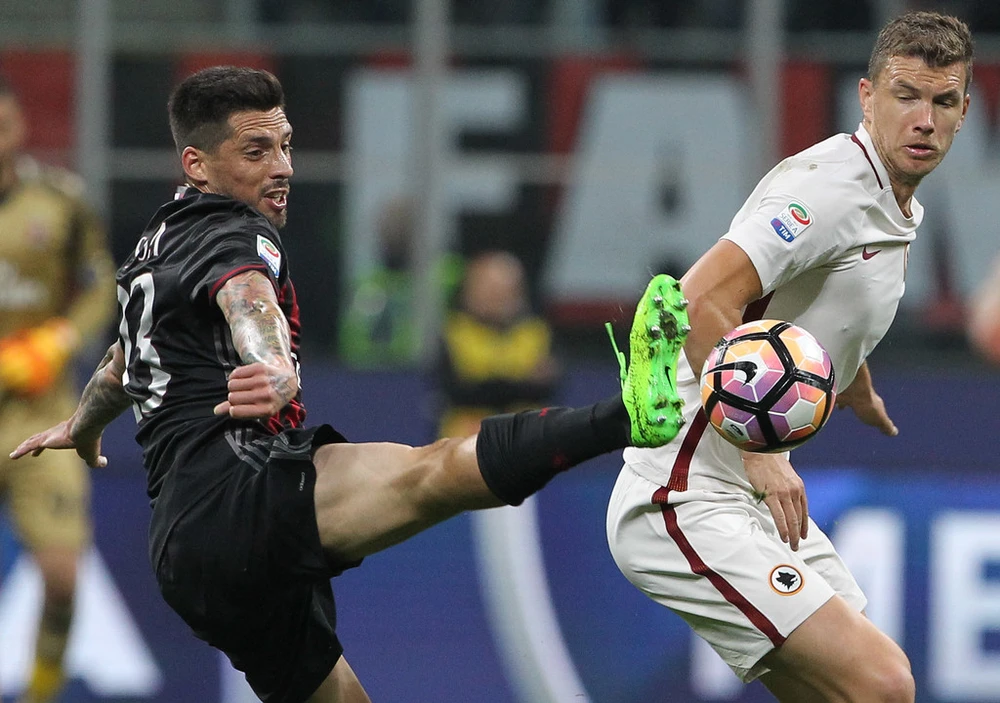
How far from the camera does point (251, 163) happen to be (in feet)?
14.7

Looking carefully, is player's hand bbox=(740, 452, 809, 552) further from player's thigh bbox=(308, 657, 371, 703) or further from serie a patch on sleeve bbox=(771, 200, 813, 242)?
player's thigh bbox=(308, 657, 371, 703)

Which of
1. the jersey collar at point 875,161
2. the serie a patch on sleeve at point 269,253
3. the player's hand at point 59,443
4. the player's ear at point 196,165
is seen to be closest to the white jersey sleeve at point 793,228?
the jersey collar at point 875,161

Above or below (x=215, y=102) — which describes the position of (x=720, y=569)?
below

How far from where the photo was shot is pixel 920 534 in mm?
7305

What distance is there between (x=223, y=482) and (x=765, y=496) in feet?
4.54

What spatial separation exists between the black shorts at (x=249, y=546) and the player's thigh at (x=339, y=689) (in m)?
0.41

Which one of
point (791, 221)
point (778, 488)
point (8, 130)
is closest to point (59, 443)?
point (778, 488)

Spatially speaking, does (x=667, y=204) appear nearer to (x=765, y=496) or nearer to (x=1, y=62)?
(x=1, y=62)

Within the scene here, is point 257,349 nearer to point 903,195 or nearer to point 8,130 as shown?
point 903,195

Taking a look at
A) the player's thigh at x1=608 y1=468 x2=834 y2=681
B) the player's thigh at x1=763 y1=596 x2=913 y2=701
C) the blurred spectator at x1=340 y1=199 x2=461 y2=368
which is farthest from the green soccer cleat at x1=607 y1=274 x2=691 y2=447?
the blurred spectator at x1=340 y1=199 x2=461 y2=368

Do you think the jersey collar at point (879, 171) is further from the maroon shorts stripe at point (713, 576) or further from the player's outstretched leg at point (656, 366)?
the maroon shorts stripe at point (713, 576)

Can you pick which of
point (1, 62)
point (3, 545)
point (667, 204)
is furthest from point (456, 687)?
point (1, 62)

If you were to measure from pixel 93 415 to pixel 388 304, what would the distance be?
6160mm

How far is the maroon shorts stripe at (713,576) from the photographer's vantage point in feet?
13.7
